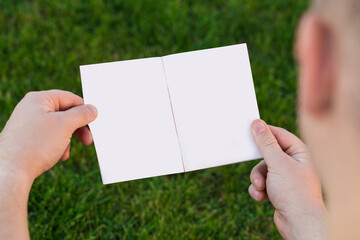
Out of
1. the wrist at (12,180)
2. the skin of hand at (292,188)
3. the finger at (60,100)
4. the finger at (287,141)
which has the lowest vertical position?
the skin of hand at (292,188)

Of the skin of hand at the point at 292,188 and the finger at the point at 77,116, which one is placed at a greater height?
the finger at the point at 77,116

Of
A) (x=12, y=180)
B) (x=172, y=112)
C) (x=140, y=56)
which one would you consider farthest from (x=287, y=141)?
(x=140, y=56)

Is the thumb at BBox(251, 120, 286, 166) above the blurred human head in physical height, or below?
below

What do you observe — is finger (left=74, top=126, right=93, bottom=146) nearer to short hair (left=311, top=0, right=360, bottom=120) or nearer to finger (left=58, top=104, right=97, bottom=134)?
finger (left=58, top=104, right=97, bottom=134)

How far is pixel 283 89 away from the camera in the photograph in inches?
101

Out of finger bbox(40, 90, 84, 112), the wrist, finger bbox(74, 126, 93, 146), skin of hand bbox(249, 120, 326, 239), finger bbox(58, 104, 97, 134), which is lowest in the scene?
skin of hand bbox(249, 120, 326, 239)

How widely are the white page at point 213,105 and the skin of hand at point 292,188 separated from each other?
6 centimetres

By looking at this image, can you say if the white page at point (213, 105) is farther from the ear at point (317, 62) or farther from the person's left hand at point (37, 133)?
the ear at point (317, 62)

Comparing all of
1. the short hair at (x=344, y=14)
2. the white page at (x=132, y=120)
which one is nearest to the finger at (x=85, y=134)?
the white page at (x=132, y=120)

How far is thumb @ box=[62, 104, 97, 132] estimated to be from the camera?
1.40m

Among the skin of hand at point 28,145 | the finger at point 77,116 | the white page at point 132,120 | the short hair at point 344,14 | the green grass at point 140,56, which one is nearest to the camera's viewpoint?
the short hair at point 344,14

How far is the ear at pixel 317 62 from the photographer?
75 cm

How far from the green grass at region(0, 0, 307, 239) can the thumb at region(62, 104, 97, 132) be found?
0.68m

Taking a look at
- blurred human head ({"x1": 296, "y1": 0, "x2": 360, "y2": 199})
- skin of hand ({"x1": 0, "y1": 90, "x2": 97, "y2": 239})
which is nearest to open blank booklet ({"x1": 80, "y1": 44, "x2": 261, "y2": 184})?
skin of hand ({"x1": 0, "y1": 90, "x2": 97, "y2": 239})
